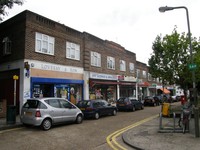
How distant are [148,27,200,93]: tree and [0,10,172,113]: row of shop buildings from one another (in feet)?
22.6

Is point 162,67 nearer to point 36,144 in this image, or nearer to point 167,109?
point 167,109

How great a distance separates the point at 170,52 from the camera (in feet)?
60.1

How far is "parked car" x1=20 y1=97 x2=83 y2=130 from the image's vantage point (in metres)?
10.2

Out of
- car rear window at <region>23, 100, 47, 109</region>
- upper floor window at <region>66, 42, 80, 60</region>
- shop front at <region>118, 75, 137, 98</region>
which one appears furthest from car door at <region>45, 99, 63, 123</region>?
shop front at <region>118, 75, 137, 98</region>

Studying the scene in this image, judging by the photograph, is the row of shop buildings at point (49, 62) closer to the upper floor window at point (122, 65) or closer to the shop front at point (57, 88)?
the shop front at point (57, 88)

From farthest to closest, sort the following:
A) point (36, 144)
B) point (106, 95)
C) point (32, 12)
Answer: point (106, 95), point (32, 12), point (36, 144)

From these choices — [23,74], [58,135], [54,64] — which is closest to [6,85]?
[23,74]

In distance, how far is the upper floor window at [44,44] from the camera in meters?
16.3

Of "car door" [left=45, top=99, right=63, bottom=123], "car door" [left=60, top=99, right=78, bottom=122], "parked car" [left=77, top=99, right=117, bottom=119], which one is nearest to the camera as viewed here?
"car door" [left=45, top=99, right=63, bottom=123]

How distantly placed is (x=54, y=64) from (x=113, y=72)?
1044 centimetres

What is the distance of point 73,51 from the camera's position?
19922 millimetres

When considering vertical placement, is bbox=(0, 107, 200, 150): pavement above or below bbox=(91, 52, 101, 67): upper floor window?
below

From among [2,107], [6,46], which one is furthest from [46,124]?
[6,46]

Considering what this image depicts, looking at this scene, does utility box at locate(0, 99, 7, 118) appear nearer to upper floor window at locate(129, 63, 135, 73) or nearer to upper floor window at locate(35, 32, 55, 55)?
upper floor window at locate(35, 32, 55, 55)
